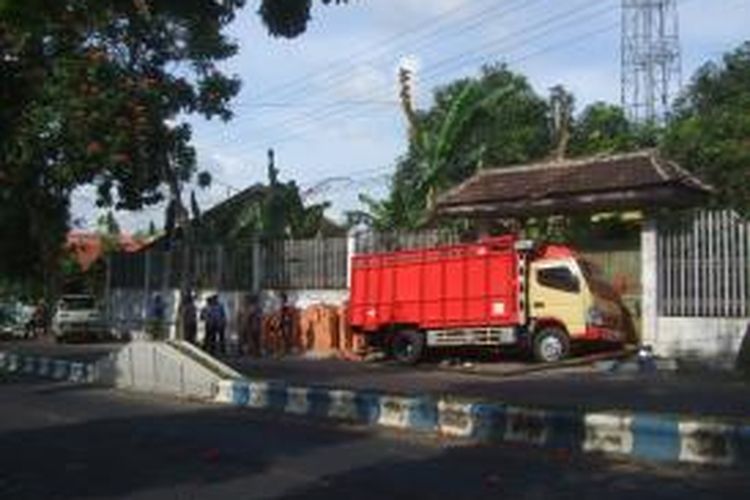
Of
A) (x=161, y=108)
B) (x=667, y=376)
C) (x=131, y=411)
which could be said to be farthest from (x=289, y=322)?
(x=131, y=411)

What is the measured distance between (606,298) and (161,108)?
48.0 ft

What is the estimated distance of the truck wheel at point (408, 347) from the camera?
33688 mm

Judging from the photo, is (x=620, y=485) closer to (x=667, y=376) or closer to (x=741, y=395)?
(x=741, y=395)

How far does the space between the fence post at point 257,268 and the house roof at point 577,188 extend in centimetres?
802

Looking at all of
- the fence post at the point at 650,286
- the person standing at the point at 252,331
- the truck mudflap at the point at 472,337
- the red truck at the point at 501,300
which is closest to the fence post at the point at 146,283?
the person standing at the point at 252,331

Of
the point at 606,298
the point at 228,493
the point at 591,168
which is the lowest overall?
the point at 228,493

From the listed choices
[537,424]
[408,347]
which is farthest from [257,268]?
[537,424]

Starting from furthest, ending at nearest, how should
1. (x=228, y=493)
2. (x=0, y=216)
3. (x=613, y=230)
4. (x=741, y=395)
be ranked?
(x=0, y=216), (x=613, y=230), (x=741, y=395), (x=228, y=493)

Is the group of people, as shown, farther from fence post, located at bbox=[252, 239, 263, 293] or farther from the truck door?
the truck door

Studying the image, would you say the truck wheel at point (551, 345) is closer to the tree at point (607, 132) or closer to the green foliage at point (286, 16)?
the tree at point (607, 132)

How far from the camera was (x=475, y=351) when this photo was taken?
33.6 meters

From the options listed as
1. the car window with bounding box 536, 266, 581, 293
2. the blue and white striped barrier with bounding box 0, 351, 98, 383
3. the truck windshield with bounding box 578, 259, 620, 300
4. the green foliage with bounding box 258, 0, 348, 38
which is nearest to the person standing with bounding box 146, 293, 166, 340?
the blue and white striped barrier with bounding box 0, 351, 98, 383

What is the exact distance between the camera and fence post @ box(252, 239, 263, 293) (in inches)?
1706

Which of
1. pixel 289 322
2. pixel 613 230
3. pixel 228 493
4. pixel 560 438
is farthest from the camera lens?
pixel 289 322
